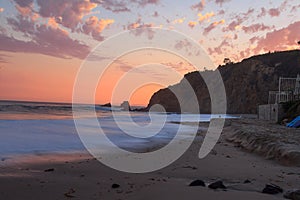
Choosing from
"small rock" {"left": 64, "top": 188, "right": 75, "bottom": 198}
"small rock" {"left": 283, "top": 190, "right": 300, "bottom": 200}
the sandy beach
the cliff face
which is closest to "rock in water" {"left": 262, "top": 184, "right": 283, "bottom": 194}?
the sandy beach

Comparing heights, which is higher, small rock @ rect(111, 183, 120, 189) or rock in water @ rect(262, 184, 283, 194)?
rock in water @ rect(262, 184, 283, 194)

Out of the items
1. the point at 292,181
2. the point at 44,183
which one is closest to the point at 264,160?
the point at 292,181

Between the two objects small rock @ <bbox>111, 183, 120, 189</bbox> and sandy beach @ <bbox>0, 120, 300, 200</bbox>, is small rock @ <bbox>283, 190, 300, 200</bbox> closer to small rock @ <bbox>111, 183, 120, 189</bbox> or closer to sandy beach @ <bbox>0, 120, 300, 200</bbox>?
sandy beach @ <bbox>0, 120, 300, 200</bbox>

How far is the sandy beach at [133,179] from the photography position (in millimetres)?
4156

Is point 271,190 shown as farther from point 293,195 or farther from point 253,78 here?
→ point 253,78

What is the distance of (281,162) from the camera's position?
7.53 m

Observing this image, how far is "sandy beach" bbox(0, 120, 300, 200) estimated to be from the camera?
13.6 ft

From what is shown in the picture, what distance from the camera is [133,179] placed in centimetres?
525

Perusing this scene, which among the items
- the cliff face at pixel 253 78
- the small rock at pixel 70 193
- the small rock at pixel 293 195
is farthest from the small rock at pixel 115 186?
the cliff face at pixel 253 78

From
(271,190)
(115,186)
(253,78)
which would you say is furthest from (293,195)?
(253,78)

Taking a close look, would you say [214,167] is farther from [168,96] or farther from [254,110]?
[168,96]

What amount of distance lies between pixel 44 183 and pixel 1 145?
5071 millimetres

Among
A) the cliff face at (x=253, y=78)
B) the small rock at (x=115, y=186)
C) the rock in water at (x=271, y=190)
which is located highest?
the cliff face at (x=253, y=78)

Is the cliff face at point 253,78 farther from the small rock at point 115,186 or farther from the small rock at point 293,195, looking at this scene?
the small rock at point 115,186
